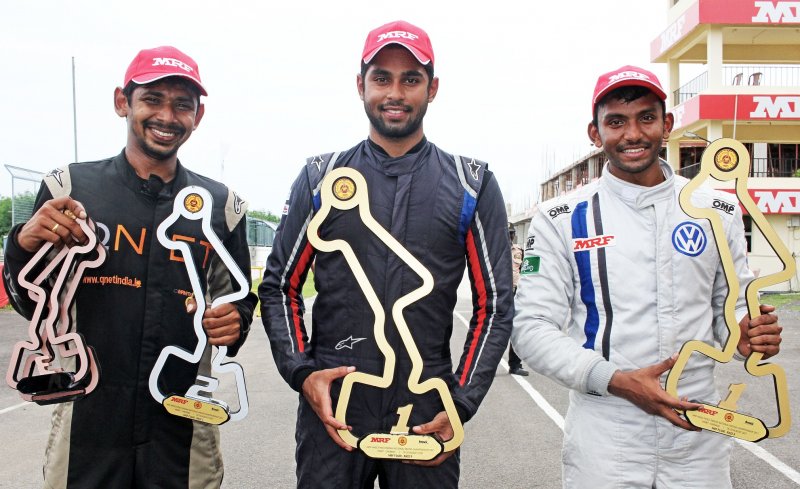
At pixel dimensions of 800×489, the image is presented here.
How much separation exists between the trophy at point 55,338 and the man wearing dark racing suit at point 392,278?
24.7 inches

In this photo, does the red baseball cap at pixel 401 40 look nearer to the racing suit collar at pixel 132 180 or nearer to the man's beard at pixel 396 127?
the man's beard at pixel 396 127

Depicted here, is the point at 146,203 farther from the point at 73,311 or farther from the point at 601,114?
the point at 601,114


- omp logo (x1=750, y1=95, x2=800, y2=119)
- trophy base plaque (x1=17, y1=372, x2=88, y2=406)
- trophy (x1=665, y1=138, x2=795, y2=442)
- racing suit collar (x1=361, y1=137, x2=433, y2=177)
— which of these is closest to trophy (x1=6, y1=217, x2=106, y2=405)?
trophy base plaque (x1=17, y1=372, x2=88, y2=406)

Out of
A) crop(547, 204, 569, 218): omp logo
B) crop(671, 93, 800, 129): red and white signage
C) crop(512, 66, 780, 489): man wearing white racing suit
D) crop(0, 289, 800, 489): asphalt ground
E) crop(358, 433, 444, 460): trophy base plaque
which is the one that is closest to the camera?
crop(358, 433, 444, 460): trophy base plaque

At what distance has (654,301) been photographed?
2338mm

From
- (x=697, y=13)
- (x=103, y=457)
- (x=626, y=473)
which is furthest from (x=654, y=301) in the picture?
(x=697, y=13)

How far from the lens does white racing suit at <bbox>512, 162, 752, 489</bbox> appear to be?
7.47 feet

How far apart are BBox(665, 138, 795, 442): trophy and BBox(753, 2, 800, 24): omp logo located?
26.1 m

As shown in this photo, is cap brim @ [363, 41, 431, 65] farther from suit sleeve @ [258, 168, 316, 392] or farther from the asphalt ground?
the asphalt ground

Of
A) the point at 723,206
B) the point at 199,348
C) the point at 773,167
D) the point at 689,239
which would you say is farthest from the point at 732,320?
the point at 773,167

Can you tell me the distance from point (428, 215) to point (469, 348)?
47 centimetres

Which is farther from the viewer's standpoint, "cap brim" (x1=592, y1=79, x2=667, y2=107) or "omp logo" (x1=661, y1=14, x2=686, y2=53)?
"omp logo" (x1=661, y1=14, x2=686, y2=53)

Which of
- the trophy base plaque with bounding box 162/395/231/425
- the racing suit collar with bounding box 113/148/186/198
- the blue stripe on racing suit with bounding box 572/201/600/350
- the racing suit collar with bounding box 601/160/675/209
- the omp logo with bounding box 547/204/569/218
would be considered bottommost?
the trophy base plaque with bounding box 162/395/231/425

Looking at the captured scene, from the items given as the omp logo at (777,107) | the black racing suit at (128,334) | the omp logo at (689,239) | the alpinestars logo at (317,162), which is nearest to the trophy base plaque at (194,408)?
the black racing suit at (128,334)
